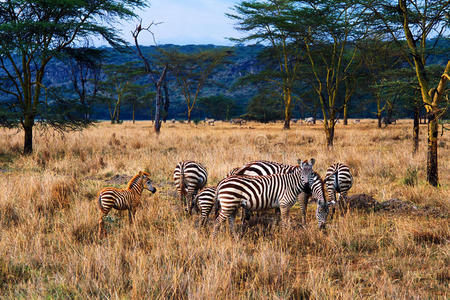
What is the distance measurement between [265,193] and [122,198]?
2196mm

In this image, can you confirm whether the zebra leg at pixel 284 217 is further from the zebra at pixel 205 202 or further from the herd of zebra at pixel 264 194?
the zebra at pixel 205 202

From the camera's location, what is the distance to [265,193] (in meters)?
4.51

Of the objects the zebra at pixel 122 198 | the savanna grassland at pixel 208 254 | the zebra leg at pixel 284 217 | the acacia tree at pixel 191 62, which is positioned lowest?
the savanna grassland at pixel 208 254

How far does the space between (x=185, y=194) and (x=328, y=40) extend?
43.7 ft

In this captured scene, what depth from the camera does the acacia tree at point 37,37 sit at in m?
10.3

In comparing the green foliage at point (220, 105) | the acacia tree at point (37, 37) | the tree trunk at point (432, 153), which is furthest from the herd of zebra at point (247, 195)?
the green foliage at point (220, 105)

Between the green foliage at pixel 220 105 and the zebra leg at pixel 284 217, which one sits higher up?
the green foliage at pixel 220 105

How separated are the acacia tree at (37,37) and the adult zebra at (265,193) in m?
9.44

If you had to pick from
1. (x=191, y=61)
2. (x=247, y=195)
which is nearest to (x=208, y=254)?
(x=247, y=195)

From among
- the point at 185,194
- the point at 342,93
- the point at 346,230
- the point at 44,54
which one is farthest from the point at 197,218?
the point at 342,93

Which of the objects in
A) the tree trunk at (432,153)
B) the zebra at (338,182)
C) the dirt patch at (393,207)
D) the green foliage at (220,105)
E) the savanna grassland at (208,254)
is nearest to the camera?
the savanna grassland at (208,254)

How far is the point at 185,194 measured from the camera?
19.6 feet

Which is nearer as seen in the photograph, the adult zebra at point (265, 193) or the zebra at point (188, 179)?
the adult zebra at point (265, 193)

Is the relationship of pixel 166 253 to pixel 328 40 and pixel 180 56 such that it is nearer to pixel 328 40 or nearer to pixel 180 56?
pixel 328 40
